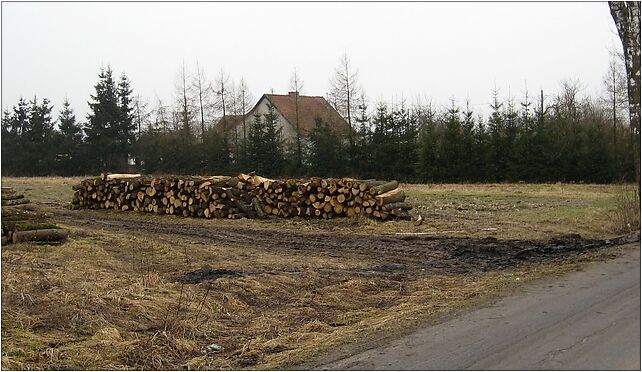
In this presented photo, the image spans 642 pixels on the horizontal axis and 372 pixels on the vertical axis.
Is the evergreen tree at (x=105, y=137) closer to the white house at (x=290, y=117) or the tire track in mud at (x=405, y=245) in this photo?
the white house at (x=290, y=117)

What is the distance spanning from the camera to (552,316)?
638 centimetres

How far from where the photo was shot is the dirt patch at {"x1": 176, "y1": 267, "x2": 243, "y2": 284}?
836 cm

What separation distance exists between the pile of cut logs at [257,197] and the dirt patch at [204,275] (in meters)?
7.49

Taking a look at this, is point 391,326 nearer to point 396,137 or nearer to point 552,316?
point 552,316

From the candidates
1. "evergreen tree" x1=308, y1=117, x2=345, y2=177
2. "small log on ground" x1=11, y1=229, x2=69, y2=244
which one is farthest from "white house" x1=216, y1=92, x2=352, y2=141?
"small log on ground" x1=11, y1=229, x2=69, y2=244

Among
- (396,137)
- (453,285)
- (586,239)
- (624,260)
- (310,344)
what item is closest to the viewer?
(310,344)

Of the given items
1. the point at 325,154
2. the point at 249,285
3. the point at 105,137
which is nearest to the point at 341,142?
the point at 325,154

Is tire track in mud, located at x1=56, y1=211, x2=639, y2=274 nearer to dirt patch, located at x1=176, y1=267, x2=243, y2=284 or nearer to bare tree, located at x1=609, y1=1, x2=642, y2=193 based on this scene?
dirt patch, located at x1=176, y1=267, x2=243, y2=284

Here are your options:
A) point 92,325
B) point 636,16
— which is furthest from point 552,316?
point 636,16

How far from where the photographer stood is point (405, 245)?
12.1 meters

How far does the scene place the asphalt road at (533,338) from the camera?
16.4 feet

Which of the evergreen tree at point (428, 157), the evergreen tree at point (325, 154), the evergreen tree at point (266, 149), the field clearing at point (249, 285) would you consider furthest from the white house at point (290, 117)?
the field clearing at point (249, 285)

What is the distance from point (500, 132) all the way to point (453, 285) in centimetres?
3259

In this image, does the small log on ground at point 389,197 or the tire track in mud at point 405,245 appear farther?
the small log on ground at point 389,197
